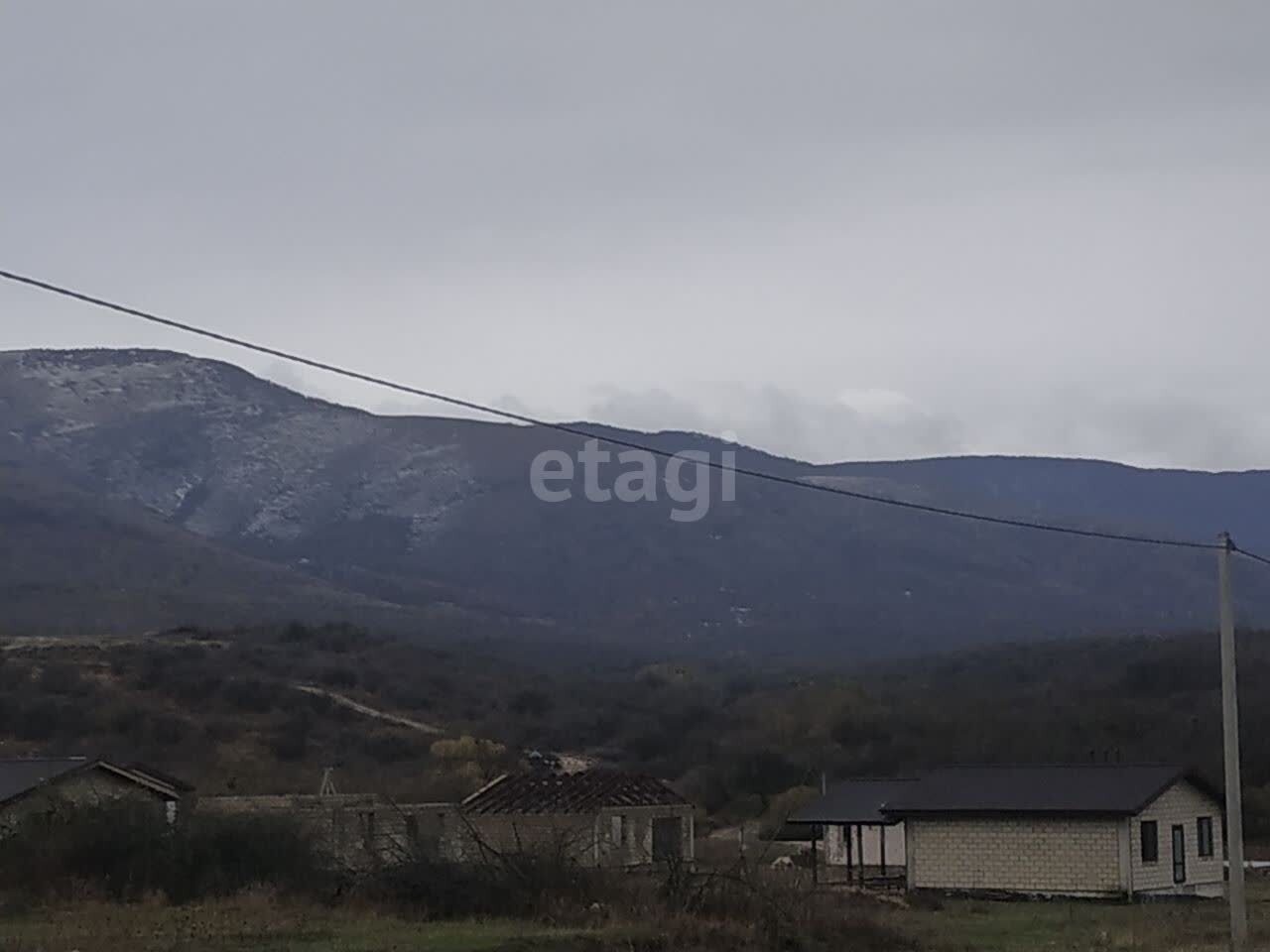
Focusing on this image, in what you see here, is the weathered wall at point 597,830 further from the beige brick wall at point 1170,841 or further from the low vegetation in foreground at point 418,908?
the beige brick wall at point 1170,841

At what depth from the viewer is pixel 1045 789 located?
42.3 metres

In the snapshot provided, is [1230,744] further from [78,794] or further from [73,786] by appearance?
[73,786]

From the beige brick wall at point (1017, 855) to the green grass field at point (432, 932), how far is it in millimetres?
5540

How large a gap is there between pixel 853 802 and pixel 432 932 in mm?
25713

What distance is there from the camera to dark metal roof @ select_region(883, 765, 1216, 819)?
40875 millimetres

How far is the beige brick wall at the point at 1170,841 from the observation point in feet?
134

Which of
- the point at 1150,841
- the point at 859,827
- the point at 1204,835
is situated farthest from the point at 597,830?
the point at 1204,835

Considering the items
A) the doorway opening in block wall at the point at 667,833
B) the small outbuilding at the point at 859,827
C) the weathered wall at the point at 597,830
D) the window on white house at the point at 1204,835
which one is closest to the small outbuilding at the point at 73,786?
the weathered wall at the point at 597,830

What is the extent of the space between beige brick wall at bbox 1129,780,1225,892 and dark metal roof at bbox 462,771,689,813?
11617 millimetres

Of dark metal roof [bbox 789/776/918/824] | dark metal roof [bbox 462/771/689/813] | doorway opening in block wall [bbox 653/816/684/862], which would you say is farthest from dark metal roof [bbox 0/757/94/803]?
dark metal roof [bbox 789/776/918/824]

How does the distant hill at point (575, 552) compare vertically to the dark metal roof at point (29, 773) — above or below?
above

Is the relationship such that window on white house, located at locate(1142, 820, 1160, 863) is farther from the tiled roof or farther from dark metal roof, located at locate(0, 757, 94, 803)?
dark metal roof, located at locate(0, 757, 94, 803)

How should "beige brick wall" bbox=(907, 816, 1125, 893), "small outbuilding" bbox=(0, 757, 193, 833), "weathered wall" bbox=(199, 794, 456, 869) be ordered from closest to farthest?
1. "weathered wall" bbox=(199, 794, 456, 869)
2. "small outbuilding" bbox=(0, 757, 193, 833)
3. "beige brick wall" bbox=(907, 816, 1125, 893)

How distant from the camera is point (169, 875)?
1241 inches
